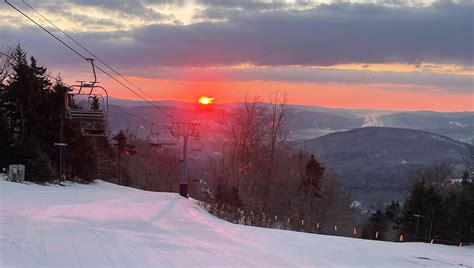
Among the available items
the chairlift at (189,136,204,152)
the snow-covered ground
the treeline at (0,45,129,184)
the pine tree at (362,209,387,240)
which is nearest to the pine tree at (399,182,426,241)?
the pine tree at (362,209,387,240)

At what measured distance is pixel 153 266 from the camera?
876 cm

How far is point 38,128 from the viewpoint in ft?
144

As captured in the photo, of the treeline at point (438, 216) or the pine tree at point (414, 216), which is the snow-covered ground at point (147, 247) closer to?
the treeline at point (438, 216)

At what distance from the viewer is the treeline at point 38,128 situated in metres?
37.7

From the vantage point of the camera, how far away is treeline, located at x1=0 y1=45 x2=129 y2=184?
124 feet

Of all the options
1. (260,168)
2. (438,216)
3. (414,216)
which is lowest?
(414,216)

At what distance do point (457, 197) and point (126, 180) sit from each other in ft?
154


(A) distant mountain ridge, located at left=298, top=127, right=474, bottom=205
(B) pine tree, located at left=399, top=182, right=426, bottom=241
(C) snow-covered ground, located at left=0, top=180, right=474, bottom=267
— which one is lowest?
(A) distant mountain ridge, located at left=298, top=127, right=474, bottom=205

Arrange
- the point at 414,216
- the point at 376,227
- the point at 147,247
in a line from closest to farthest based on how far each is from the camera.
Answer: the point at 147,247 < the point at 414,216 < the point at 376,227

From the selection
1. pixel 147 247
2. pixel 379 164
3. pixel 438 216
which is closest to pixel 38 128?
pixel 147 247

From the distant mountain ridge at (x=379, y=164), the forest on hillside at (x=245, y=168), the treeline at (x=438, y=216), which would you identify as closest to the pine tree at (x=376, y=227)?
the forest on hillside at (x=245, y=168)

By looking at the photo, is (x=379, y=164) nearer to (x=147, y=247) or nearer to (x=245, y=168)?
(x=245, y=168)

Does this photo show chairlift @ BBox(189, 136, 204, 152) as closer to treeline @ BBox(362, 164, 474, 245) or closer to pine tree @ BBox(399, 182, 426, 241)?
treeline @ BBox(362, 164, 474, 245)

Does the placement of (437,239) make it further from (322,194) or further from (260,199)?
(322,194)
